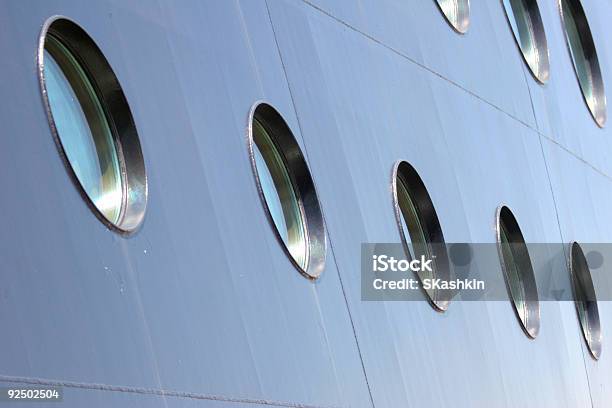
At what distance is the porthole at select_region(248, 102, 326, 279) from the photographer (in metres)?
10.9

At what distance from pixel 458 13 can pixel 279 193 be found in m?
6.98

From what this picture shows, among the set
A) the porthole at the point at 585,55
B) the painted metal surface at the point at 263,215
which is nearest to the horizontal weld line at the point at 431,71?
the painted metal surface at the point at 263,215

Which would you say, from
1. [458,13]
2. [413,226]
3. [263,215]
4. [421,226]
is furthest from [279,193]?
[458,13]

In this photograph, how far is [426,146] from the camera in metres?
14.6

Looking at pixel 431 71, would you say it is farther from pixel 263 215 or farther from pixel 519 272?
pixel 263 215

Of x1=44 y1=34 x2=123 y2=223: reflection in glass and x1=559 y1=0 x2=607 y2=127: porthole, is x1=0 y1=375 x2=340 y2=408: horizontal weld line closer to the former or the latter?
x1=44 y1=34 x2=123 y2=223: reflection in glass

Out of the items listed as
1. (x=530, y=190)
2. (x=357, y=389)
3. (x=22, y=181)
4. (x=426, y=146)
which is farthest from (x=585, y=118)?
(x=22, y=181)

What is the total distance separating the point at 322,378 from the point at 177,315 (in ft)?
7.79

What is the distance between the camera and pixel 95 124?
8578 mm

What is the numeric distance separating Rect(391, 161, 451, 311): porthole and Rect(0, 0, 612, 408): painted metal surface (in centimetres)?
28

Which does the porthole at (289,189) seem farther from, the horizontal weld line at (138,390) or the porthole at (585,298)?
the porthole at (585,298)

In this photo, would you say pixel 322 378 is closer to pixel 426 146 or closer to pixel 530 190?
pixel 426 146

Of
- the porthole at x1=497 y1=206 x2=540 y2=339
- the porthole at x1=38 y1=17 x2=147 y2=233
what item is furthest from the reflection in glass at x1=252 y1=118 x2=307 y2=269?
the porthole at x1=497 y1=206 x2=540 y2=339

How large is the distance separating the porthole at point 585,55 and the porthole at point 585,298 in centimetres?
380
